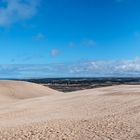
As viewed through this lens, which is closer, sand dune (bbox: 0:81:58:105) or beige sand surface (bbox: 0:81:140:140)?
beige sand surface (bbox: 0:81:140:140)

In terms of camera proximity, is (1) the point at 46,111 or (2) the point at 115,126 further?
(1) the point at 46,111

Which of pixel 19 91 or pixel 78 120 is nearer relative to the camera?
pixel 78 120

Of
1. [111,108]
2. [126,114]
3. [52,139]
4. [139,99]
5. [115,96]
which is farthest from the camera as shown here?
[115,96]

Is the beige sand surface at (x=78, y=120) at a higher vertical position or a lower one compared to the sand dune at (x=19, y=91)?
lower

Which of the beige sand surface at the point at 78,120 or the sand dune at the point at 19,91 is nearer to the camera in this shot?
A: the beige sand surface at the point at 78,120

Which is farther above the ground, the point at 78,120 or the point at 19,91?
the point at 19,91

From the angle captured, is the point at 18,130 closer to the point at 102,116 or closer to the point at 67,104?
the point at 102,116

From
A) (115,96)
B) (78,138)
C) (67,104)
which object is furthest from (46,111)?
(78,138)

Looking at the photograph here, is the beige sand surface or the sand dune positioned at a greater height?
the sand dune
